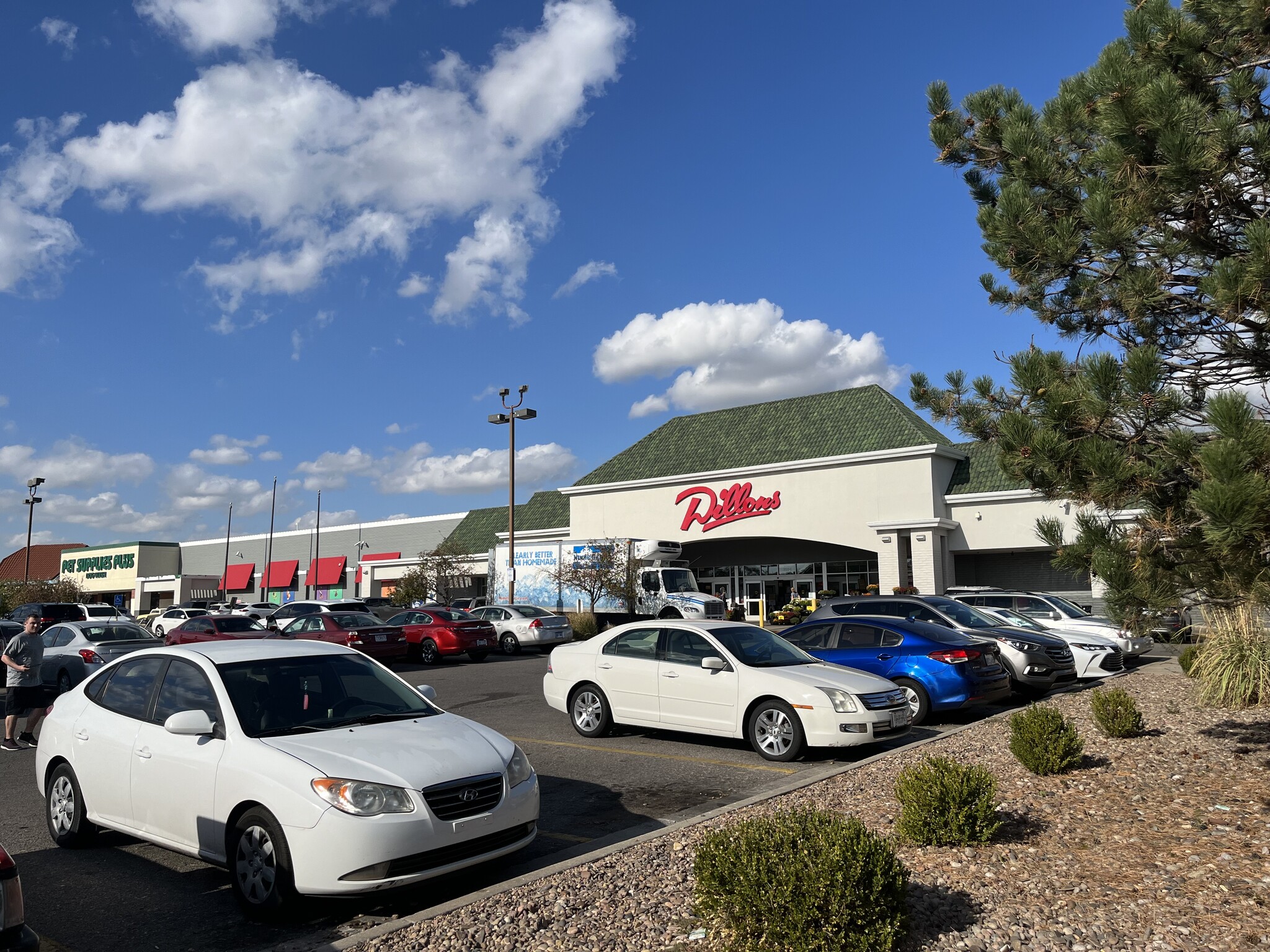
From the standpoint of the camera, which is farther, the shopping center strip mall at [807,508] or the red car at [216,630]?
the shopping center strip mall at [807,508]

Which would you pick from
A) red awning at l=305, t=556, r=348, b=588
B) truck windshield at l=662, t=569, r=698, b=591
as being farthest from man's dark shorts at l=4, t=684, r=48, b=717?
red awning at l=305, t=556, r=348, b=588

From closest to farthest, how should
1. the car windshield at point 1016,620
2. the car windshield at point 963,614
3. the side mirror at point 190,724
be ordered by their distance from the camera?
the side mirror at point 190,724
the car windshield at point 963,614
the car windshield at point 1016,620

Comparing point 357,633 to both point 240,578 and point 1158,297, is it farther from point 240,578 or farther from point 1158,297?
point 240,578

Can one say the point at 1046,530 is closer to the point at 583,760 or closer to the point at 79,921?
the point at 583,760

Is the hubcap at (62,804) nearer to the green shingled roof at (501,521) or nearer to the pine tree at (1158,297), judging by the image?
the pine tree at (1158,297)

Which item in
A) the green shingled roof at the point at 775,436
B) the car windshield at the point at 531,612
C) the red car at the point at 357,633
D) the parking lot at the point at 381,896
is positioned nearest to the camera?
the parking lot at the point at 381,896

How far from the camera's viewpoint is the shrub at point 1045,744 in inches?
313

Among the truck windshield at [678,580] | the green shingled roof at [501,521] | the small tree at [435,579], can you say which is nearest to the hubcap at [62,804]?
the truck windshield at [678,580]

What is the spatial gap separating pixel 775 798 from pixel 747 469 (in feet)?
102

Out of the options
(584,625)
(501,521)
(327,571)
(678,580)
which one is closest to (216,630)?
(584,625)

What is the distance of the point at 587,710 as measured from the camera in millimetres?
11422

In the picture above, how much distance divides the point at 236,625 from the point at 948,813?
777 inches

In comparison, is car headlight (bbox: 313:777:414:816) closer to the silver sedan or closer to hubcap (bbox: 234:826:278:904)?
hubcap (bbox: 234:826:278:904)

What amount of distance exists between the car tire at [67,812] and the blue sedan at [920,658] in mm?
8622
